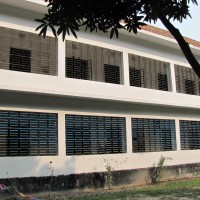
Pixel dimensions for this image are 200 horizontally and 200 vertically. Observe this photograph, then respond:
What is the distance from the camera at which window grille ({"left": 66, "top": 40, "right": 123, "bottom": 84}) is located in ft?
46.9

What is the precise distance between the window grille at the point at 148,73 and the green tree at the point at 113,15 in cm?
1113

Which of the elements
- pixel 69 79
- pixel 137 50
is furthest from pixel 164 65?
pixel 69 79

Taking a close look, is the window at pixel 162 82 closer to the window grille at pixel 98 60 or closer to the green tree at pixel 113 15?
the window grille at pixel 98 60

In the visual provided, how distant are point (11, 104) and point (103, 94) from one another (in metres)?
3.65

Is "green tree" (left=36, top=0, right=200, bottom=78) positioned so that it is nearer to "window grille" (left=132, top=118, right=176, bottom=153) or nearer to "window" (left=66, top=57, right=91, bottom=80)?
"window" (left=66, top=57, right=91, bottom=80)

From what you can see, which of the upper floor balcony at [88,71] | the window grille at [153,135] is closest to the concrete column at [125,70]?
the upper floor balcony at [88,71]

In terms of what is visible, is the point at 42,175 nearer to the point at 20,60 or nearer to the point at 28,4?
the point at 20,60

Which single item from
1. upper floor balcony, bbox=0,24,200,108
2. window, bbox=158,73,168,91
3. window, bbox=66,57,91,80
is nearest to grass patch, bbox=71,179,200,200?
upper floor balcony, bbox=0,24,200,108

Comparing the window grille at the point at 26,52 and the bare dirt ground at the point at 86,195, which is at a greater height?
the window grille at the point at 26,52

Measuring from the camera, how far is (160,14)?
4613 mm

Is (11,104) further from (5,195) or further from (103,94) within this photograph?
(103,94)

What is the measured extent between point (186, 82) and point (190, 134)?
2554 millimetres

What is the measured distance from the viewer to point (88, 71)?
14695 mm

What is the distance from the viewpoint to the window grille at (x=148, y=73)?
16.4 meters
